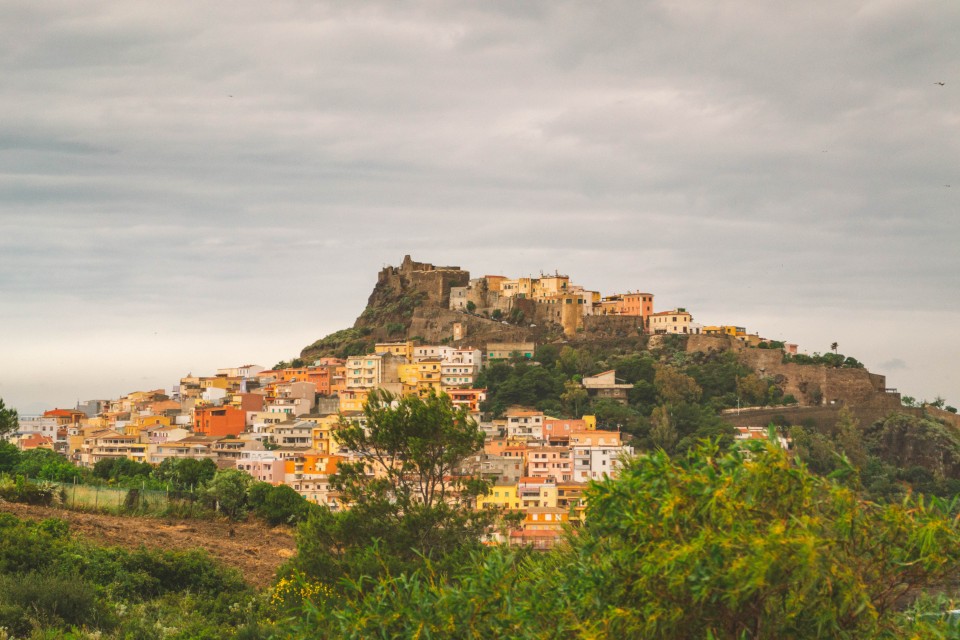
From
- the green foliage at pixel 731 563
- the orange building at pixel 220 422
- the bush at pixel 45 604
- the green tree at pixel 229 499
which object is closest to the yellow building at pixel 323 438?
the orange building at pixel 220 422

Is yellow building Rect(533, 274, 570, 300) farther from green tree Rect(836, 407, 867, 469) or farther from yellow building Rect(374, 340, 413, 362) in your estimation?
green tree Rect(836, 407, 867, 469)

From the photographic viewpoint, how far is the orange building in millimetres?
58938

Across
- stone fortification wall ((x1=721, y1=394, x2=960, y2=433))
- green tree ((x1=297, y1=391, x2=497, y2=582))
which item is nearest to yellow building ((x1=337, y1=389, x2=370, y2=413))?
stone fortification wall ((x1=721, y1=394, x2=960, y2=433))

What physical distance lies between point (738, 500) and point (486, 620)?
164 centimetres

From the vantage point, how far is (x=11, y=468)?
31234 millimetres

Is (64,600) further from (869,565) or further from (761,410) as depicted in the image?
(761,410)

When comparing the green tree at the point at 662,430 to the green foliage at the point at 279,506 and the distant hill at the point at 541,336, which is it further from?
the green foliage at the point at 279,506

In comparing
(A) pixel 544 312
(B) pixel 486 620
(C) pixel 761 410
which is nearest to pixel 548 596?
(B) pixel 486 620

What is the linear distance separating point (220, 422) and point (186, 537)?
147ft

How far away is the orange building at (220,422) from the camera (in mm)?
Result: 58938

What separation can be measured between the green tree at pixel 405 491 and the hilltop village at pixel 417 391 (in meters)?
21.2

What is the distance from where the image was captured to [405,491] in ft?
41.5

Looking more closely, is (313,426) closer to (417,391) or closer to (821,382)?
(417,391)

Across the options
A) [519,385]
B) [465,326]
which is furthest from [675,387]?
[465,326]
